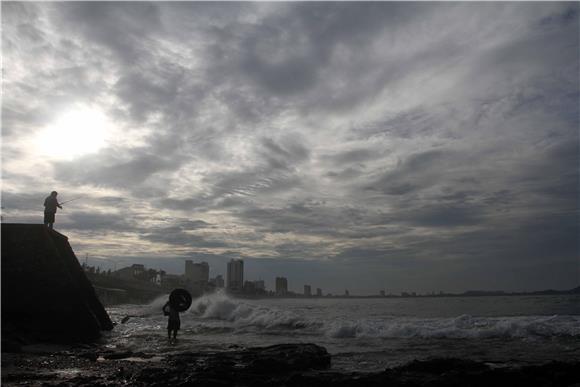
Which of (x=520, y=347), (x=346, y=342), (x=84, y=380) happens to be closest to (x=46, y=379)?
(x=84, y=380)

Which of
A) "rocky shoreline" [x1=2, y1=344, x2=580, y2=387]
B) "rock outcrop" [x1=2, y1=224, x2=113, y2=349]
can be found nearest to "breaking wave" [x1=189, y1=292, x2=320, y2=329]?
"rock outcrop" [x1=2, y1=224, x2=113, y2=349]

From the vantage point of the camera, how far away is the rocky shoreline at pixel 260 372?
7492 mm

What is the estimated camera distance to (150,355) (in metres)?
11.0

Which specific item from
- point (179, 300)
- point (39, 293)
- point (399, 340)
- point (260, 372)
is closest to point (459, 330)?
point (399, 340)

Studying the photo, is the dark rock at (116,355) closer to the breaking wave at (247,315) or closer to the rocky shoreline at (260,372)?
the rocky shoreline at (260,372)

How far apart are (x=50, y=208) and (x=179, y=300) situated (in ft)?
22.0

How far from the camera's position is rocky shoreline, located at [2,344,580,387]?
7492mm

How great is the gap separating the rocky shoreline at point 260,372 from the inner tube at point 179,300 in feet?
20.0

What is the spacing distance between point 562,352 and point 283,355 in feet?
30.5

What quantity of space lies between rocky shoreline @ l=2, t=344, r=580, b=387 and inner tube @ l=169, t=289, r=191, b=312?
6.11 meters

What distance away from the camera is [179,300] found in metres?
16.7

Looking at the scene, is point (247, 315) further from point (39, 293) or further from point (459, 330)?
point (39, 293)

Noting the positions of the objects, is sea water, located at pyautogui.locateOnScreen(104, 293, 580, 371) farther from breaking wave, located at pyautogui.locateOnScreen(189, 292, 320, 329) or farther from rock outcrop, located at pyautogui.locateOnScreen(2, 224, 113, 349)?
rock outcrop, located at pyautogui.locateOnScreen(2, 224, 113, 349)

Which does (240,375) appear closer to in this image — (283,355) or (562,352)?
(283,355)
